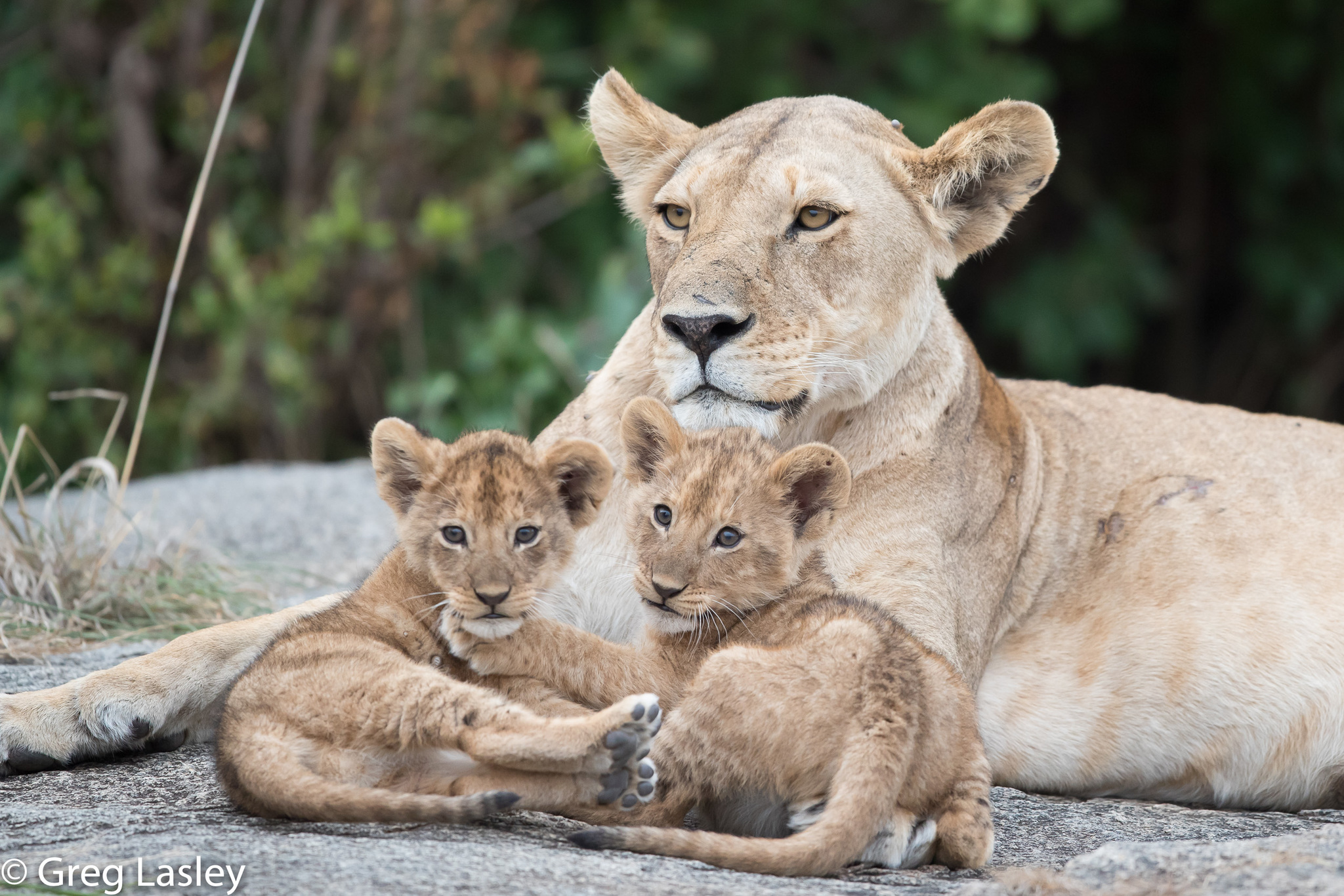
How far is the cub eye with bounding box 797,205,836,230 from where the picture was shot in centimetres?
385

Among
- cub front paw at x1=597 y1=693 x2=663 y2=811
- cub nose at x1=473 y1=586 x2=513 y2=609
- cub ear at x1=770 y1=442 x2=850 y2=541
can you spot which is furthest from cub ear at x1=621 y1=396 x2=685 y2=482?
cub front paw at x1=597 y1=693 x2=663 y2=811

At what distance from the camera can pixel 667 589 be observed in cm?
326

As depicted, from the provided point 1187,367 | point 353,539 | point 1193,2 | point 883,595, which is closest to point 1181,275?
point 1187,367

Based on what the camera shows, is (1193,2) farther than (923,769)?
Yes

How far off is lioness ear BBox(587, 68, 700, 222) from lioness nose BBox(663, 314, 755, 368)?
898 millimetres

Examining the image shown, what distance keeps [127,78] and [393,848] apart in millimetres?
7081

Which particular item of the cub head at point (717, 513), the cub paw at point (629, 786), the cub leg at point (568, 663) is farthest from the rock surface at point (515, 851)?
the cub head at point (717, 513)

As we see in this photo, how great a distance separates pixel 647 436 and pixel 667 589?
0.47 m

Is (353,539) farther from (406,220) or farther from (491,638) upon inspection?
(491,638)

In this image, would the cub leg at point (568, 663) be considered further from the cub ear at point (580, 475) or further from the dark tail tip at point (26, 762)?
the dark tail tip at point (26, 762)

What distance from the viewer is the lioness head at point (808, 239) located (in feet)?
11.8

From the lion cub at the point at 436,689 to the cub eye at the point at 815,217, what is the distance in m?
0.91

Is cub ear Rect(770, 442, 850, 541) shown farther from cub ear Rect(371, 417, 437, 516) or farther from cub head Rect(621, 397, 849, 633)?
cub ear Rect(371, 417, 437, 516)

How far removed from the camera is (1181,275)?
37.1 feet
